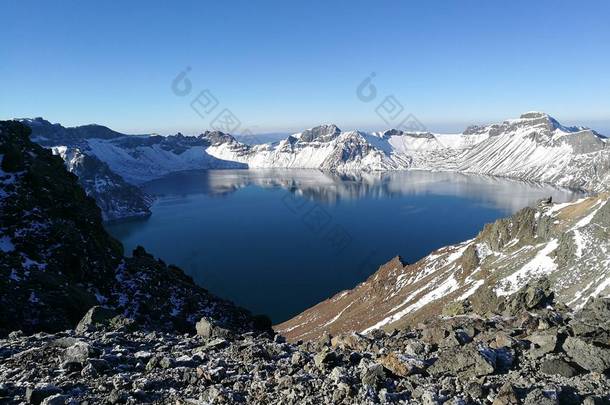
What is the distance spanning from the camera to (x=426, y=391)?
11492mm

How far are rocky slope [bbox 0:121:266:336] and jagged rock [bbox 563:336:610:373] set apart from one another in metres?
26.4

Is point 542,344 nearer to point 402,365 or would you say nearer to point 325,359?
point 402,365

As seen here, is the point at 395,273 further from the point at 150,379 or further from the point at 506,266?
the point at 150,379

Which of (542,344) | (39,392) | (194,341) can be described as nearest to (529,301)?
(542,344)

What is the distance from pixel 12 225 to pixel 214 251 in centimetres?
13367

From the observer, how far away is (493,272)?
72938 mm

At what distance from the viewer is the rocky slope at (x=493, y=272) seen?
5919 cm

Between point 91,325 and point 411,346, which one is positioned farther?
point 91,325

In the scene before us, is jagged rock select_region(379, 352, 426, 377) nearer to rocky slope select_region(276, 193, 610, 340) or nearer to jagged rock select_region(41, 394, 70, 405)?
jagged rock select_region(41, 394, 70, 405)

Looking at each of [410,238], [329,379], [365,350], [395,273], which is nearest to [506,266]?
[395,273]

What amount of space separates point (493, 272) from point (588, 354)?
Answer: 214 ft

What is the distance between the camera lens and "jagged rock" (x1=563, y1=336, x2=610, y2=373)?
41.7 feet

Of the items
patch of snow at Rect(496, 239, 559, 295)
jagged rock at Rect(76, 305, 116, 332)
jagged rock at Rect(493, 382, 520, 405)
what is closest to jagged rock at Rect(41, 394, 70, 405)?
jagged rock at Rect(76, 305, 116, 332)

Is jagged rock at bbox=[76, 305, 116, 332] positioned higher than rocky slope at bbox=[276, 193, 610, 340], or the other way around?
jagged rock at bbox=[76, 305, 116, 332]
